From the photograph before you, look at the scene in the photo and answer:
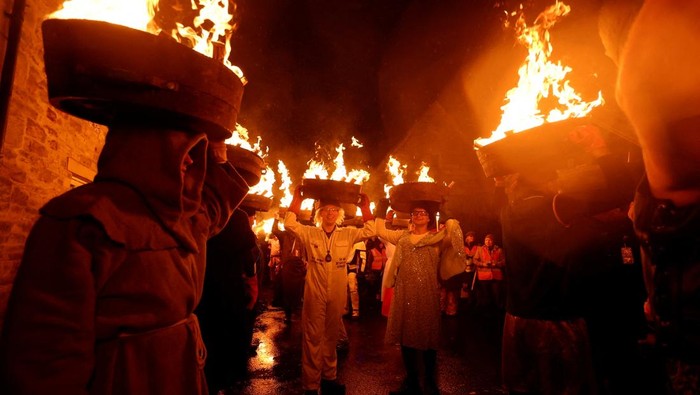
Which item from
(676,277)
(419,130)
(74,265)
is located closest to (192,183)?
(74,265)

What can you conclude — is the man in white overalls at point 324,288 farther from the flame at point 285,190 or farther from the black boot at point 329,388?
the flame at point 285,190

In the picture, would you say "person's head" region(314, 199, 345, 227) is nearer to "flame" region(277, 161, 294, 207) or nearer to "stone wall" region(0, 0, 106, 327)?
"flame" region(277, 161, 294, 207)

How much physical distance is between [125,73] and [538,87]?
4595 mm

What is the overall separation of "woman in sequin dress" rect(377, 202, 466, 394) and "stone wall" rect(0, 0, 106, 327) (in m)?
5.07

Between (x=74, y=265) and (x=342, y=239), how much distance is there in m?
4.47

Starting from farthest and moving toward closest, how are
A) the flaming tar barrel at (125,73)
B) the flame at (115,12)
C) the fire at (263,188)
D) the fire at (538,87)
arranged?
1. the fire at (263,188)
2. the fire at (538,87)
3. the flame at (115,12)
4. the flaming tar barrel at (125,73)

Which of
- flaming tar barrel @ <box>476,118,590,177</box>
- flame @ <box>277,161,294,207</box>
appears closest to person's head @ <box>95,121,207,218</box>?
flaming tar barrel @ <box>476,118,590,177</box>

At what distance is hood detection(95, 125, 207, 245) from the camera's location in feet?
5.82

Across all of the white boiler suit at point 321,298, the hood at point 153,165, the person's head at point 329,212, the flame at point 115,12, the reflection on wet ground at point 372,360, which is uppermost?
the flame at point 115,12

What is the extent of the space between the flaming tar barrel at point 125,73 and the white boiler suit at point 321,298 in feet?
12.6

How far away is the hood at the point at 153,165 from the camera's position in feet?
5.82

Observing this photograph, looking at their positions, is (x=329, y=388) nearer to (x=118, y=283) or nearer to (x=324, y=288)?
(x=324, y=288)

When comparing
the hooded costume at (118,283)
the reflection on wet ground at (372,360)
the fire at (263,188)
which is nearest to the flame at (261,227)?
the fire at (263,188)

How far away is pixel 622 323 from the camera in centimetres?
479
